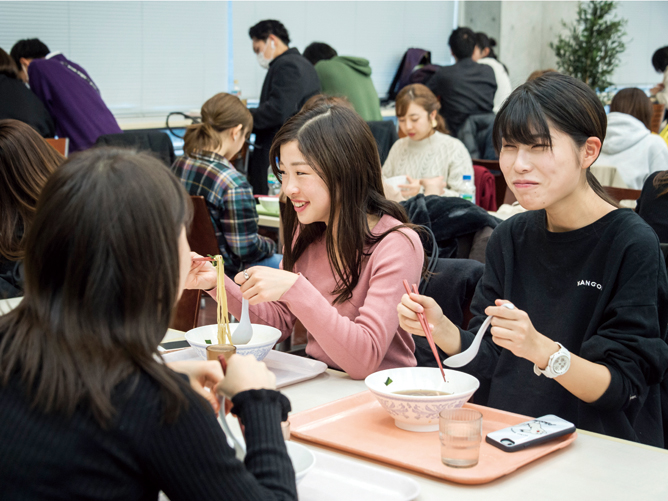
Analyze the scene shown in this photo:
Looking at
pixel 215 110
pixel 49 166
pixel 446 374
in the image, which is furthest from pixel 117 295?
pixel 215 110

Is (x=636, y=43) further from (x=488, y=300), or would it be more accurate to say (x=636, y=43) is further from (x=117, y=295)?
(x=117, y=295)

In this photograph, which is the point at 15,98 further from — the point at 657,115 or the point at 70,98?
the point at 657,115

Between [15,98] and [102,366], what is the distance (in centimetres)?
391

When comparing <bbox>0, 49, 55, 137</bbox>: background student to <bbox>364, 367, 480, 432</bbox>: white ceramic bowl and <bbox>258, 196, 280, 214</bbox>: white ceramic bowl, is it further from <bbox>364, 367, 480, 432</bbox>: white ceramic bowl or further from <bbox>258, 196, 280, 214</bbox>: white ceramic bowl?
<bbox>364, 367, 480, 432</bbox>: white ceramic bowl

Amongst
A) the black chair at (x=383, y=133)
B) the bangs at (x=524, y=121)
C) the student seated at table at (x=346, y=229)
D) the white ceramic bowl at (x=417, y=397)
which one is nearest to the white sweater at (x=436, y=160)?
the black chair at (x=383, y=133)

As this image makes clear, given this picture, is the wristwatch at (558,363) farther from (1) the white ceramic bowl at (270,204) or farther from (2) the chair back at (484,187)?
(2) the chair back at (484,187)

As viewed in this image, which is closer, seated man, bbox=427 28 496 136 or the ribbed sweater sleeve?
the ribbed sweater sleeve

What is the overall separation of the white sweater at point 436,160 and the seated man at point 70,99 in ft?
6.38

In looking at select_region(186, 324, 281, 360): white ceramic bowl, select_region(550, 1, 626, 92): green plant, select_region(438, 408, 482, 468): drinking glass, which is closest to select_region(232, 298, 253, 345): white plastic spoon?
select_region(186, 324, 281, 360): white ceramic bowl

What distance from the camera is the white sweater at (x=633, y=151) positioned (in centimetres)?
445

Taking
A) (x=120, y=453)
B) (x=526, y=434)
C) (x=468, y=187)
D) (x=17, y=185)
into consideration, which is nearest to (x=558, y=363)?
(x=526, y=434)

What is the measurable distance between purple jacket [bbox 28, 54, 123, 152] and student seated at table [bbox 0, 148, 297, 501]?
4049mm

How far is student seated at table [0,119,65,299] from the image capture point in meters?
2.11

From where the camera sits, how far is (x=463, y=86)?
19.5 feet
